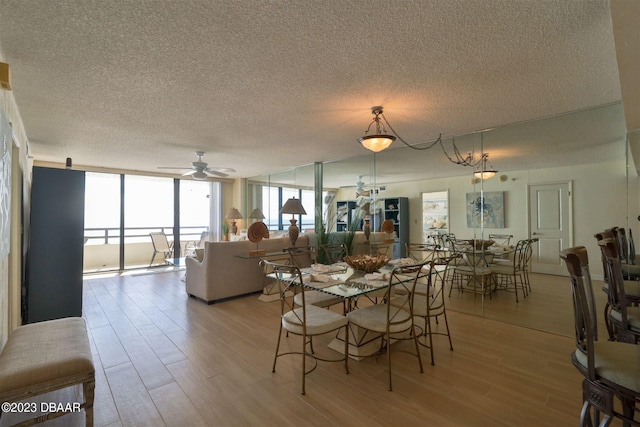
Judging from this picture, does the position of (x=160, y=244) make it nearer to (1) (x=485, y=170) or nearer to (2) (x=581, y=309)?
(1) (x=485, y=170)

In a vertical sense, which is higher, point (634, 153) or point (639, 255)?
point (634, 153)

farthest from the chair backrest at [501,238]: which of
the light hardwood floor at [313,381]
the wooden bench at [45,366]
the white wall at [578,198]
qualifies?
the wooden bench at [45,366]

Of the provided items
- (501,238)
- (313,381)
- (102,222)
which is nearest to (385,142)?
(313,381)

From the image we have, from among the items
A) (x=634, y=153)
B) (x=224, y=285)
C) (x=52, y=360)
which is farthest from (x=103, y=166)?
(x=634, y=153)

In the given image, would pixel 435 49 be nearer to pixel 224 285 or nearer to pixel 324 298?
pixel 324 298

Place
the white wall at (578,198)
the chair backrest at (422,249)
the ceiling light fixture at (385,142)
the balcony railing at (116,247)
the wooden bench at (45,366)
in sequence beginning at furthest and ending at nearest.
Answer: the balcony railing at (116,247), the chair backrest at (422,249), the white wall at (578,198), the ceiling light fixture at (385,142), the wooden bench at (45,366)

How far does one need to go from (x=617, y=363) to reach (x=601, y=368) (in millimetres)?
92

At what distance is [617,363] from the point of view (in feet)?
4.01

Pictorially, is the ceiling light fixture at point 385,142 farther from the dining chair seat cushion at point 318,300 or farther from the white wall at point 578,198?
the dining chair seat cushion at point 318,300

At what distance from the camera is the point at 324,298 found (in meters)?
2.84

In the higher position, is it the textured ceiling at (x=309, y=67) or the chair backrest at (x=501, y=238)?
the textured ceiling at (x=309, y=67)

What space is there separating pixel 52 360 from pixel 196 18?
204 cm

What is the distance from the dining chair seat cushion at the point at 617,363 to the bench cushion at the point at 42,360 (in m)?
2.47

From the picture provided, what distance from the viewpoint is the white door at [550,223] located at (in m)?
3.56
